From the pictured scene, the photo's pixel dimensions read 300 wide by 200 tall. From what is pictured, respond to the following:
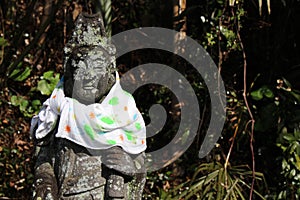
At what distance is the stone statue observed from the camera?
278 cm

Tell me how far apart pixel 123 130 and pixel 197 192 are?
1.58 meters

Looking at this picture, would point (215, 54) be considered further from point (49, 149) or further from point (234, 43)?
point (49, 149)

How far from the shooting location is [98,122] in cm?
279

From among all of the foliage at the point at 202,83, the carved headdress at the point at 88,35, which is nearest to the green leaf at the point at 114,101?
the carved headdress at the point at 88,35

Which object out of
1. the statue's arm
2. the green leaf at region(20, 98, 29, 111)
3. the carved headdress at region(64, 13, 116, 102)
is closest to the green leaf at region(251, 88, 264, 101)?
the green leaf at region(20, 98, 29, 111)

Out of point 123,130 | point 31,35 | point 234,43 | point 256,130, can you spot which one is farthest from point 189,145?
point 123,130

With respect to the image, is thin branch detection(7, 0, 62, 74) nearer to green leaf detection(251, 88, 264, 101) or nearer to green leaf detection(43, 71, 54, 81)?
green leaf detection(43, 71, 54, 81)

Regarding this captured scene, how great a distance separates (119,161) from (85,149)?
0.50 ft

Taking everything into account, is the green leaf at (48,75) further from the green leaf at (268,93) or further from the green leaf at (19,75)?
the green leaf at (268,93)

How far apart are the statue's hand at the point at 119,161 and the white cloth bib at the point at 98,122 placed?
0.08ft

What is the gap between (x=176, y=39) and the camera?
477cm

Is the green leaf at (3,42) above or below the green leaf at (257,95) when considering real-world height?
above

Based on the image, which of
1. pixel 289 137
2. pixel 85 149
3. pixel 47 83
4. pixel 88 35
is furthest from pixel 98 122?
pixel 47 83

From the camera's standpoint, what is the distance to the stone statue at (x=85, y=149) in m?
2.78
